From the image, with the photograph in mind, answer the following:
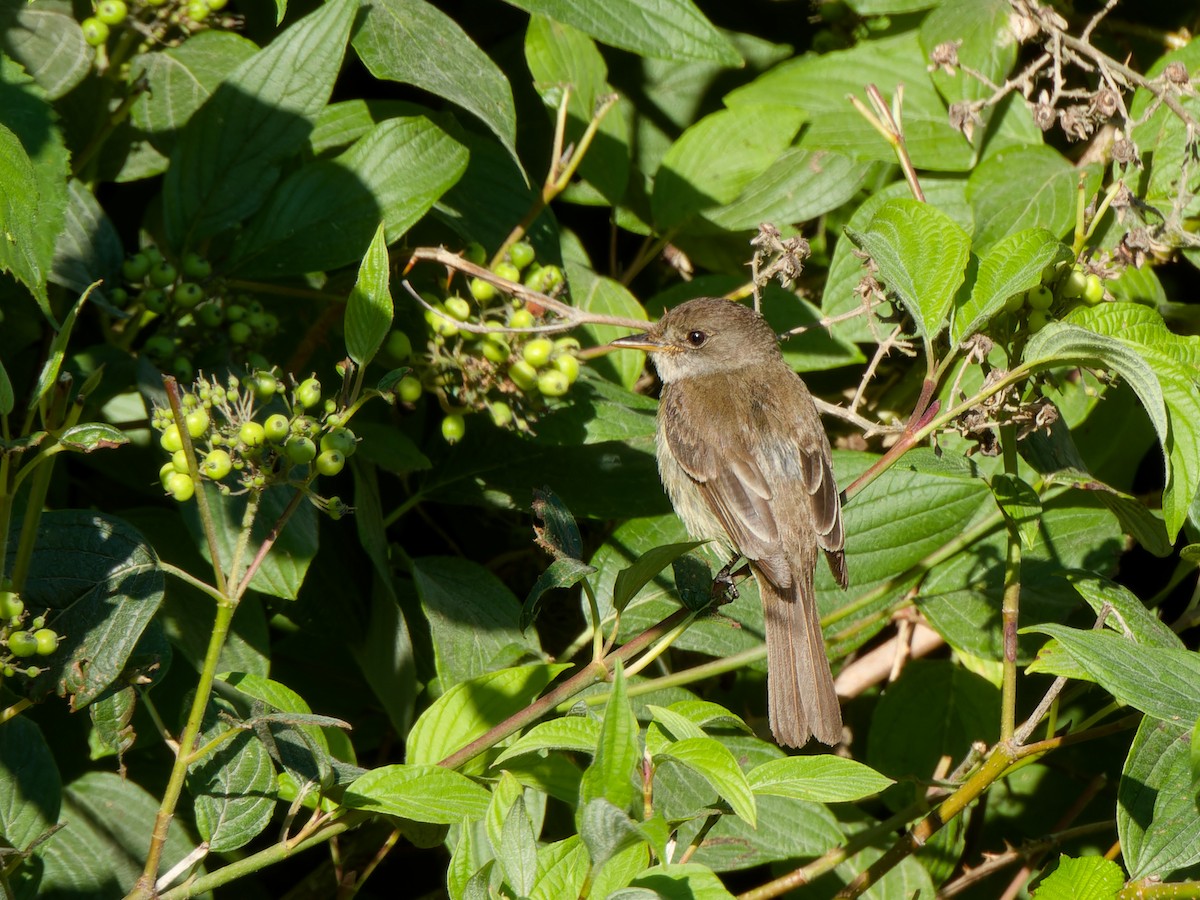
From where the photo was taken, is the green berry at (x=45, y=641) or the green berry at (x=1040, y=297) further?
the green berry at (x=1040, y=297)

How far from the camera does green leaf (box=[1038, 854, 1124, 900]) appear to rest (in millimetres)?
2189

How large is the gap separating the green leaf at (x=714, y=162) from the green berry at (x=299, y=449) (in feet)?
5.54

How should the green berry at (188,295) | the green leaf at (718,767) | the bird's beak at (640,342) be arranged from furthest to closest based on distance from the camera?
the bird's beak at (640,342)
the green berry at (188,295)
the green leaf at (718,767)

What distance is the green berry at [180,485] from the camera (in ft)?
6.88

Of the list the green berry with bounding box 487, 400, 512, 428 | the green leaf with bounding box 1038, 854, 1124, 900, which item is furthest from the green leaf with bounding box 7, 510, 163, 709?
the green leaf with bounding box 1038, 854, 1124, 900

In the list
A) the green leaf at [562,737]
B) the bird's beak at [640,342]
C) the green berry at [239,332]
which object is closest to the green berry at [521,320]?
the bird's beak at [640,342]

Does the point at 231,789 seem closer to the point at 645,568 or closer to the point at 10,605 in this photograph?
the point at 10,605

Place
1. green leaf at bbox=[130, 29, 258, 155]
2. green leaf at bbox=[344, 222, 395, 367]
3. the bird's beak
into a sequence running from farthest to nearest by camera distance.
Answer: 1. the bird's beak
2. green leaf at bbox=[130, 29, 258, 155]
3. green leaf at bbox=[344, 222, 395, 367]

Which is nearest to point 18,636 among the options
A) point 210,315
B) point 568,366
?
point 210,315

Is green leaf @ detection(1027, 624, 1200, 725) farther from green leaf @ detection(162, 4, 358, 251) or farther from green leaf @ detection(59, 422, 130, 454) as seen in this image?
green leaf @ detection(162, 4, 358, 251)

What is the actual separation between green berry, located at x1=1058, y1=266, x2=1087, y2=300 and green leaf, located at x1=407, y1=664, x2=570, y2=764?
1.33m

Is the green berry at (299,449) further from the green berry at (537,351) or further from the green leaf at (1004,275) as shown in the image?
the green leaf at (1004,275)

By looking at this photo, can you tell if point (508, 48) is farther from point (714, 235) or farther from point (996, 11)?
point (996, 11)

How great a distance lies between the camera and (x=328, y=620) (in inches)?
117
